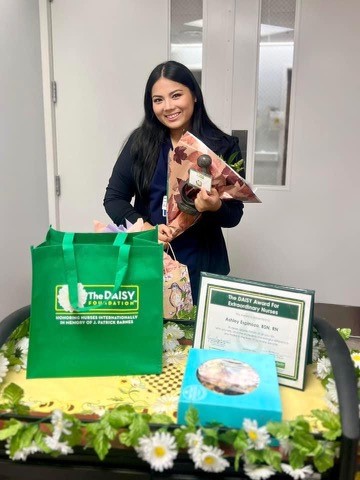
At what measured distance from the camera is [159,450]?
2.10 feet

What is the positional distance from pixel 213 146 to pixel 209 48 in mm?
1233

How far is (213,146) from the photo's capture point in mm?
1365

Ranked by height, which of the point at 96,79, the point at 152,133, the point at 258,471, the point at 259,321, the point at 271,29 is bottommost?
the point at 258,471

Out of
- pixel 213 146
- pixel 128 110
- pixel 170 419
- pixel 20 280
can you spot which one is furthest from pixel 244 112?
pixel 170 419

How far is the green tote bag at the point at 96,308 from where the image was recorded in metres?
0.79

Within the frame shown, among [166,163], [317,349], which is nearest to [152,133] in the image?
[166,163]

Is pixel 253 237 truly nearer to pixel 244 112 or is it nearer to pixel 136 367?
pixel 244 112

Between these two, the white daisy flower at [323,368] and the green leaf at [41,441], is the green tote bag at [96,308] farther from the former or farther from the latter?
the white daisy flower at [323,368]

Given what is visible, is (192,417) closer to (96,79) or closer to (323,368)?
(323,368)

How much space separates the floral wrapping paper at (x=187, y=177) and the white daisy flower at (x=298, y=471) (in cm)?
63

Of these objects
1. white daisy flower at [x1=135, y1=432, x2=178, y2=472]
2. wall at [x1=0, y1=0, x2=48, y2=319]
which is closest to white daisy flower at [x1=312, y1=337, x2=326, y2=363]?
white daisy flower at [x1=135, y1=432, x2=178, y2=472]

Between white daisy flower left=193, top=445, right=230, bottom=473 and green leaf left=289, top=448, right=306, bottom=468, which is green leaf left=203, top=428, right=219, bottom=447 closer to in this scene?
white daisy flower left=193, top=445, right=230, bottom=473

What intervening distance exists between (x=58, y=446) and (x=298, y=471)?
36cm

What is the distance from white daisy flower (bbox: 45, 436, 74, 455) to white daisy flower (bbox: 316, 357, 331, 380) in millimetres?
463
